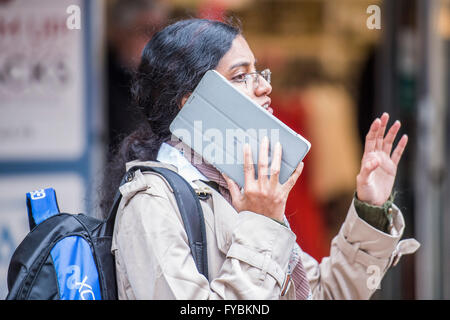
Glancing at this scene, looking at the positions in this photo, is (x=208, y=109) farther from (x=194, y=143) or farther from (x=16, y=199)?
(x=16, y=199)

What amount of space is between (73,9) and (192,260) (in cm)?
102

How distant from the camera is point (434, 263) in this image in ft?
12.9

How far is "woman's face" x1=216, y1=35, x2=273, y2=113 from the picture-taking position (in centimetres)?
161

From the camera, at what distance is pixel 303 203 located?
4.18 metres

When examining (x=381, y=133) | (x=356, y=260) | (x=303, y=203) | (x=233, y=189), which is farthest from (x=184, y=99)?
(x=303, y=203)

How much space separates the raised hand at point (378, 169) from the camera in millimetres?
1718

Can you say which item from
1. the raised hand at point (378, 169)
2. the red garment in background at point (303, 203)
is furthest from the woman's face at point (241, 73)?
the red garment in background at point (303, 203)

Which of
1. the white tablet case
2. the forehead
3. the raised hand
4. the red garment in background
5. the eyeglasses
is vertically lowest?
the red garment in background

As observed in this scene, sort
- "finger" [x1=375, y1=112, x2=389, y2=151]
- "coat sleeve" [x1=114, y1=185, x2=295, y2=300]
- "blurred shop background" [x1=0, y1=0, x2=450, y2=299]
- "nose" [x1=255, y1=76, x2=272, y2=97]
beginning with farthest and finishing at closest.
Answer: "blurred shop background" [x1=0, y1=0, x2=450, y2=299] → "finger" [x1=375, y1=112, x2=389, y2=151] → "nose" [x1=255, y1=76, x2=272, y2=97] → "coat sleeve" [x1=114, y1=185, x2=295, y2=300]

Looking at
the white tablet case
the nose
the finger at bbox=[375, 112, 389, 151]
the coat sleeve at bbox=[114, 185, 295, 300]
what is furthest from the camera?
the finger at bbox=[375, 112, 389, 151]

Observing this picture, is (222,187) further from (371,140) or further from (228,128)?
(371,140)

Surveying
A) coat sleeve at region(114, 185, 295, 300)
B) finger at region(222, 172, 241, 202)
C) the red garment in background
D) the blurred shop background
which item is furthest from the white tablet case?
the red garment in background

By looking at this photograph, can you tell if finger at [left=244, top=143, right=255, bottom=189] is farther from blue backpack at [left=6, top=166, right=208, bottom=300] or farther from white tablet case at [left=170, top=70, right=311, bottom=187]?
blue backpack at [left=6, top=166, right=208, bottom=300]

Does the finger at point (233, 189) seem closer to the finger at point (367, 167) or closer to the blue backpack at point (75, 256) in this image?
the blue backpack at point (75, 256)
